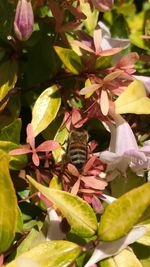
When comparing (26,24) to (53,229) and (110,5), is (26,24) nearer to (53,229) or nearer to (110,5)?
(110,5)

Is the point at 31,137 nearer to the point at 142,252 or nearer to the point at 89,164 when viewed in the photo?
the point at 89,164

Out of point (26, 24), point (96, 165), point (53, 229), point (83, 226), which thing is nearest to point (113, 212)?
point (83, 226)

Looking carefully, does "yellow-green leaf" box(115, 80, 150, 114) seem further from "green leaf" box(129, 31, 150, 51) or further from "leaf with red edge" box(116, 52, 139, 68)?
"green leaf" box(129, 31, 150, 51)

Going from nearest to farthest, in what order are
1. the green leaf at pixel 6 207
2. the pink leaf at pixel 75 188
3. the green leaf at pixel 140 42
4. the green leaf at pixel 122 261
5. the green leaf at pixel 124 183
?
1. the green leaf at pixel 6 207
2. the green leaf at pixel 122 261
3. the pink leaf at pixel 75 188
4. the green leaf at pixel 124 183
5. the green leaf at pixel 140 42

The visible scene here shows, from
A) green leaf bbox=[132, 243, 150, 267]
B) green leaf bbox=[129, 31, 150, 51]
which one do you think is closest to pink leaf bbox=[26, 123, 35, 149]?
green leaf bbox=[132, 243, 150, 267]

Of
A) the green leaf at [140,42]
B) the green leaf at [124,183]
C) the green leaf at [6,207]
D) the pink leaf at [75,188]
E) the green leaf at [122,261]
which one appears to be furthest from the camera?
the green leaf at [140,42]

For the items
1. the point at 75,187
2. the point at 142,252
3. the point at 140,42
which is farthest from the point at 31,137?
the point at 140,42

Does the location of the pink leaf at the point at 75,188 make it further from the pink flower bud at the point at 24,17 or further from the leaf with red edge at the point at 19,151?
the pink flower bud at the point at 24,17

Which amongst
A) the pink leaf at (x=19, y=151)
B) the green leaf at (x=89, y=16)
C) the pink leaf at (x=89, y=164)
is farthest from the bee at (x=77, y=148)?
the green leaf at (x=89, y=16)
